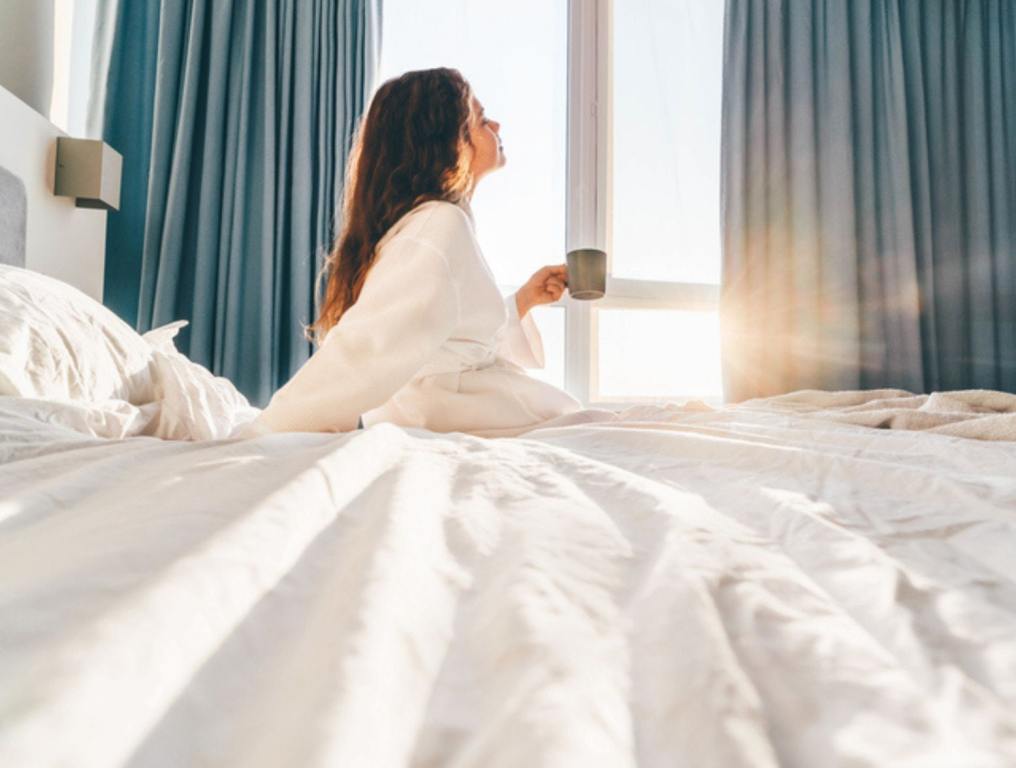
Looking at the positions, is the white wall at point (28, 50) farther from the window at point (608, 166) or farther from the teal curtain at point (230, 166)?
the window at point (608, 166)

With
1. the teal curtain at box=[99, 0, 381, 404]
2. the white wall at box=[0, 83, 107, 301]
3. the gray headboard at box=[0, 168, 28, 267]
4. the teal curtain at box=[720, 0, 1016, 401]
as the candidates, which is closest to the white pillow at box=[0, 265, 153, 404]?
the gray headboard at box=[0, 168, 28, 267]

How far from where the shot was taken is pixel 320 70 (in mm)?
2107

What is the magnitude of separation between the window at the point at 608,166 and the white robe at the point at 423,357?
128 centimetres

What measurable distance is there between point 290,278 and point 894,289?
2.41m

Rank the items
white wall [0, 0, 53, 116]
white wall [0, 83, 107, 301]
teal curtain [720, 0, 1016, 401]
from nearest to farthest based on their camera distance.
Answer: white wall [0, 83, 107, 301], white wall [0, 0, 53, 116], teal curtain [720, 0, 1016, 401]

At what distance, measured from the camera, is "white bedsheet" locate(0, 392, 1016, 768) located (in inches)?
6.5

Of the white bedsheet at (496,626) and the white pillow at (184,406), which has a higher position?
the white pillow at (184,406)

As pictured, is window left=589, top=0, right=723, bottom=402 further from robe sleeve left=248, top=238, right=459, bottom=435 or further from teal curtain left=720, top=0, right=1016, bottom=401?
robe sleeve left=248, top=238, right=459, bottom=435

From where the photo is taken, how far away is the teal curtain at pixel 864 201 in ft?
8.14

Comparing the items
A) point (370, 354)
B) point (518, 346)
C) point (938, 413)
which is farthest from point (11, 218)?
point (938, 413)

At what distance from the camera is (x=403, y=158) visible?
129cm

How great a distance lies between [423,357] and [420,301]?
0.29 feet

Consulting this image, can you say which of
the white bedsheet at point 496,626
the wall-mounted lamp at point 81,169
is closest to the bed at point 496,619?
the white bedsheet at point 496,626

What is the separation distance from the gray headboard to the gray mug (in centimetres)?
113
